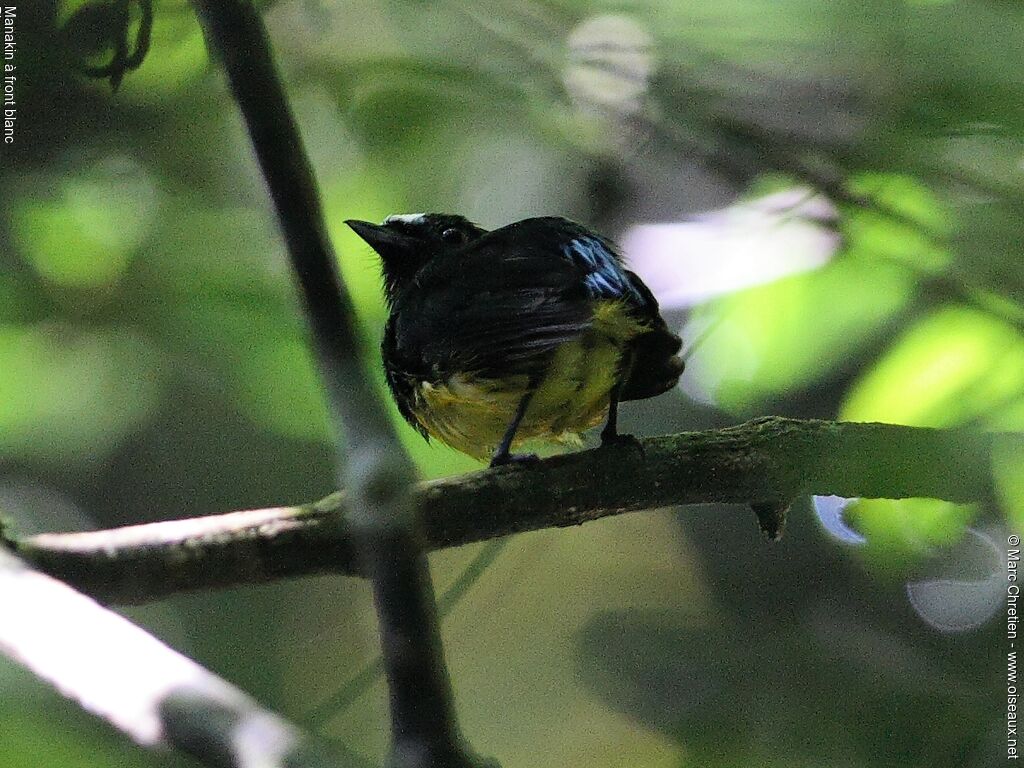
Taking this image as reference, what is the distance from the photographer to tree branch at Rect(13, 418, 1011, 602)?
0.76 m

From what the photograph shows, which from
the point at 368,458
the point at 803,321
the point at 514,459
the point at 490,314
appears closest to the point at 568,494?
the point at 514,459

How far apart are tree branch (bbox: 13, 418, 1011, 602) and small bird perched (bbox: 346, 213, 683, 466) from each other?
0.05 meters

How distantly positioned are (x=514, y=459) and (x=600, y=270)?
19 centimetres

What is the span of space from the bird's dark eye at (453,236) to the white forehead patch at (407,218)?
29 mm

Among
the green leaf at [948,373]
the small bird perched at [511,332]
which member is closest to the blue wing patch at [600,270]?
the small bird perched at [511,332]

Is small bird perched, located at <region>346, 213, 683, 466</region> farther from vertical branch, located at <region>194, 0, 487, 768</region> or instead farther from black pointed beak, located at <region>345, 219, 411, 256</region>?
vertical branch, located at <region>194, 0, 487, 768</region>

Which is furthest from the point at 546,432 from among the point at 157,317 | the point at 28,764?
the point at 28,764

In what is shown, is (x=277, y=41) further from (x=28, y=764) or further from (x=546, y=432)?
(x=28, y=764)

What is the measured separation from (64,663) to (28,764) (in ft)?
0.63

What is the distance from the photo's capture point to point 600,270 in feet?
3.09

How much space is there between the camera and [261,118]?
0.55 meters

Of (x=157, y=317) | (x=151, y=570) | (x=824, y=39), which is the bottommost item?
(x=151, y=570)

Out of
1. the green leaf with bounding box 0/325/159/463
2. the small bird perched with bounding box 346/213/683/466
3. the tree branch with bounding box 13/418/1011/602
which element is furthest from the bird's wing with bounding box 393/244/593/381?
the green leaf with bounding box 0/325/159/463

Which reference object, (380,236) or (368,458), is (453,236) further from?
(368,458)
